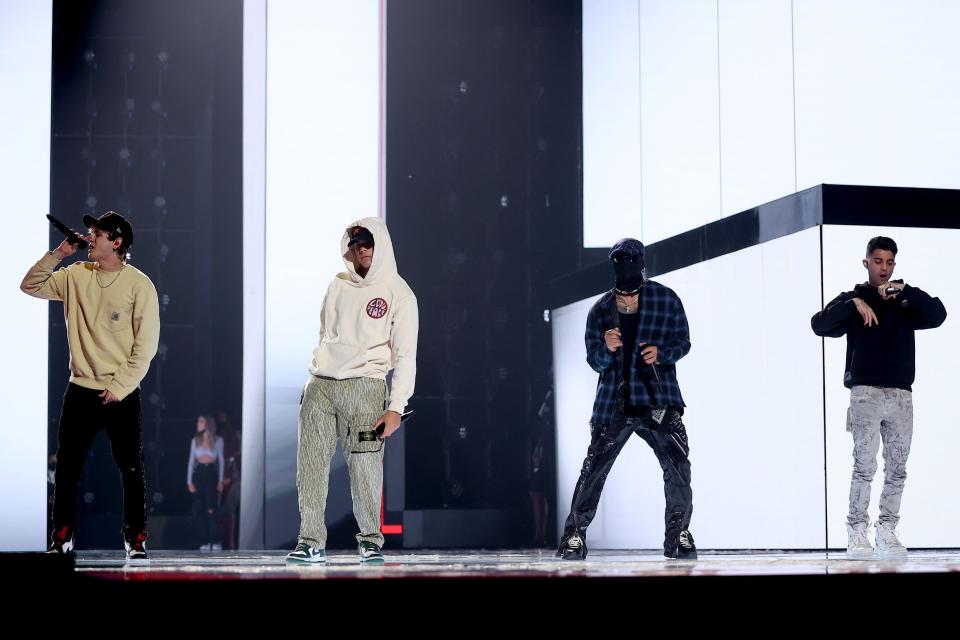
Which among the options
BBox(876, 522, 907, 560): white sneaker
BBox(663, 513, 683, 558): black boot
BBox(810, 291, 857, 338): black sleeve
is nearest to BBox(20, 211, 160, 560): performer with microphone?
BBox(663, 513, 683, 558): black boot

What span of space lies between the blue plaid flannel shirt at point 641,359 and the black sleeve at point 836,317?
811mm

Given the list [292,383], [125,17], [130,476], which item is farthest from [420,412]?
[130,476]

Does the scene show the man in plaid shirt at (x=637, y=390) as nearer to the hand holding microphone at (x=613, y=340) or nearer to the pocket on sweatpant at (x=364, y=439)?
the hand holding microphone at (x=613, y=340)

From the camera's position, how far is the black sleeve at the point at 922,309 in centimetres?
667

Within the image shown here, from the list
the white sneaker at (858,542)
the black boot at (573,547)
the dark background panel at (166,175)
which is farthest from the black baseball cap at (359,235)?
the dark background panel at (166,175)

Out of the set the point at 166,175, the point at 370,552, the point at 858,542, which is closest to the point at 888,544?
the point at 858,542

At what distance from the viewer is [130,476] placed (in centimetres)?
619

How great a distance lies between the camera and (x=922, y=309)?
6.68 meters

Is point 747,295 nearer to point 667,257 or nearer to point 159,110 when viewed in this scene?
point 667,257

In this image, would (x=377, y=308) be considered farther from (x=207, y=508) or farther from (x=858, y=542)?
(x=207, y=508)

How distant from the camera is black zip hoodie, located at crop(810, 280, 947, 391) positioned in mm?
6645

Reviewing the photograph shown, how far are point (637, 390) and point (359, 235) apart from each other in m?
1.66

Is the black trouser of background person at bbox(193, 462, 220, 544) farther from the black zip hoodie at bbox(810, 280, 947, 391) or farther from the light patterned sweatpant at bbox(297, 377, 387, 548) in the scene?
the black zip hoodie at bbox(810, 280, 947, 391)

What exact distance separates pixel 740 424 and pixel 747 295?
0.94 m
